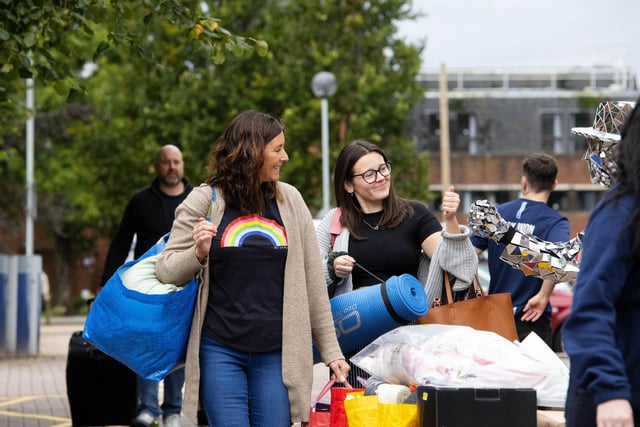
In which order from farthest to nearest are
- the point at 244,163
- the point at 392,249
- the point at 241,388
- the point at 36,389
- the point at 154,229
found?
1. the point at 36,389
2. the point at 154,229
3. the point at 392,249
4. the point at 244,163
5. the point at 241,388

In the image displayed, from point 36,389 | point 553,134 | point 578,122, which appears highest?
point 578,122

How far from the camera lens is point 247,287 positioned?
4594 mm

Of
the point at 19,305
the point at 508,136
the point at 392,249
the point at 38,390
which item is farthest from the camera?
the point at 508,136

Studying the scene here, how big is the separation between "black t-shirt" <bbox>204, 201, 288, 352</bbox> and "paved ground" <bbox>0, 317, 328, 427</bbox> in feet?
13.4

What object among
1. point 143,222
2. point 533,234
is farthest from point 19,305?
point 533,234

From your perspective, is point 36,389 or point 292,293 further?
point 36,389

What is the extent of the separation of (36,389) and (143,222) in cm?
539

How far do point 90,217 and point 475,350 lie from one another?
1473 inches

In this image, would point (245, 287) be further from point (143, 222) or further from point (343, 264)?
point (143, 222)

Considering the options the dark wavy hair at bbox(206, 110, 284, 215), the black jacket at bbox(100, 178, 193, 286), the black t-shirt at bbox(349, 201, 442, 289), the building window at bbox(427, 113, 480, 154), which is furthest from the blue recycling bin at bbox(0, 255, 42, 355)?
the building window at bbox(427, 113, 480, 154)

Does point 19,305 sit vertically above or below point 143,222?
below

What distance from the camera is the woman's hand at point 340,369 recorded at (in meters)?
4.76

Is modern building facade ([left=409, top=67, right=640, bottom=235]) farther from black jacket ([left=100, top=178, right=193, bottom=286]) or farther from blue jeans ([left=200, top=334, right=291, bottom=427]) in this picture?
blue jeans ([left=200, top=334, right=291, bottom=427])

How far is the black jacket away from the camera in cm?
839
